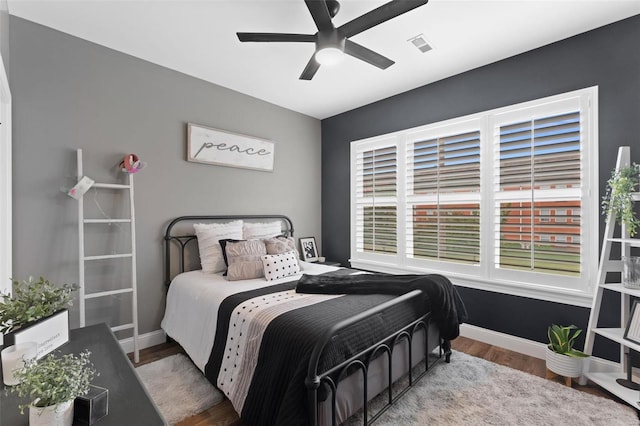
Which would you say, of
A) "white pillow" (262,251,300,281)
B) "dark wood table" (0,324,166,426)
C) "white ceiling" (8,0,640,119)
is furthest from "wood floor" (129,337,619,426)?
"white ceiling" (8,0,640,119)

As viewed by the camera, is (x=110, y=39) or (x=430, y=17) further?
(x=110, y=39)

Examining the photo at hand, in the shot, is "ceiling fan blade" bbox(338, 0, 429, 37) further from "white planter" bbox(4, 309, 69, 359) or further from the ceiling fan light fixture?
"white planter" bbox(4, 309, 69, 359)

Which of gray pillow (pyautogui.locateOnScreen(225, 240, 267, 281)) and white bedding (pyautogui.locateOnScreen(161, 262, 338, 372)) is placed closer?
white bedding (pyautogui.locateOnScreen(161, 262, 338, 372))

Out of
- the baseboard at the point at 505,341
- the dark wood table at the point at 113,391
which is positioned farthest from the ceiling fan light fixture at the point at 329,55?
the baseboard at the point at 505,341

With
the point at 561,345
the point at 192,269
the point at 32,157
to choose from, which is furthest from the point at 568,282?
the point at 32,157

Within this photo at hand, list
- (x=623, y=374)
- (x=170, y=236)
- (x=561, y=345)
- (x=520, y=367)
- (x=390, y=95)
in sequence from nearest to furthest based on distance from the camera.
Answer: (x=623, y=374) → (x=561, y=345) → (x=520, y=367) → (x=170, y=236) → (x=390, y=95)

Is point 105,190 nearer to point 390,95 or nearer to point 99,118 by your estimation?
point 99,118

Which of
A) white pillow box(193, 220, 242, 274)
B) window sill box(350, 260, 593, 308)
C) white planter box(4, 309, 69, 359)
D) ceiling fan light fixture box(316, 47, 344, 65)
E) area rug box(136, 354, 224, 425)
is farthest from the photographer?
white pillow box(193, 220, 242, 274)

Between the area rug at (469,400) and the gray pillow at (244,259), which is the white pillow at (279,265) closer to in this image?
the gray pillow at (244,259)

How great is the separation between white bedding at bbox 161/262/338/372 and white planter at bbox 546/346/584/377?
7.05 ft

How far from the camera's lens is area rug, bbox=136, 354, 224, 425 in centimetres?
192

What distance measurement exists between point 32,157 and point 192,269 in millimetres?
1580

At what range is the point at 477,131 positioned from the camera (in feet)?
9.95

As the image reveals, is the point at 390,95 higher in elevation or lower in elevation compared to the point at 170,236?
higher
